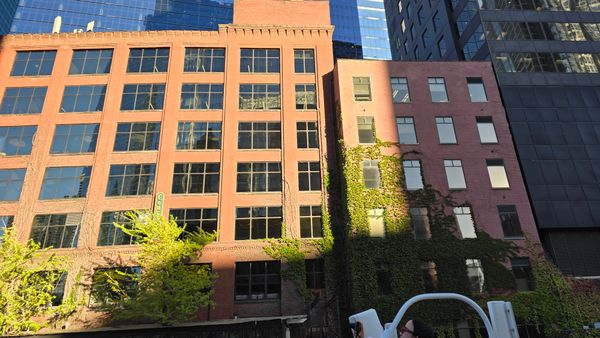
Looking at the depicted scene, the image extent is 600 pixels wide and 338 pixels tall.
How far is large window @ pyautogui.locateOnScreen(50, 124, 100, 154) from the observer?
3412 centimetres

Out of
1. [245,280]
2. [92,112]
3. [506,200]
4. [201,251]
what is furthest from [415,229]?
[92,112]

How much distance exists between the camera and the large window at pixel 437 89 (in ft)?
116

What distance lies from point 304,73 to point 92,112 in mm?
20913

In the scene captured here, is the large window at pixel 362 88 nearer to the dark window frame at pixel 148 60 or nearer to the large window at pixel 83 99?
the dark window frame at pixel 148 60

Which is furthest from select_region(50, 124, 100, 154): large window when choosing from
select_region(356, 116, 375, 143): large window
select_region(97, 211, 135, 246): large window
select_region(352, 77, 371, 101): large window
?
select_region(352, 77, 371, 101): large window

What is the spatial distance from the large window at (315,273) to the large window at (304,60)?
19.2 m

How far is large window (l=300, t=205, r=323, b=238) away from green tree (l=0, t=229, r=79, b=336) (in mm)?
18313

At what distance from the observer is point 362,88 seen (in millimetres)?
35188

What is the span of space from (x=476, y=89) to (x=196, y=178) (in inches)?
1093

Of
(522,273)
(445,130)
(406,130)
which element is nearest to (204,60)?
(406,130)

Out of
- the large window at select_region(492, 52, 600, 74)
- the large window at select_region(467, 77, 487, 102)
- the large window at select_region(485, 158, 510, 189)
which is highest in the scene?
the large window at select_region(492, 52, 600, 74)

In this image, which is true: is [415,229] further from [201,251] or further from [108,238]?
[108,238]

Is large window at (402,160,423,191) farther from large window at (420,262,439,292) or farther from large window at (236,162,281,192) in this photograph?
large window at (236,162,281,192)

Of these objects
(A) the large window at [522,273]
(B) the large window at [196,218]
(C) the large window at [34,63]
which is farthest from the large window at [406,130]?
(C) the large window at [34,63]
